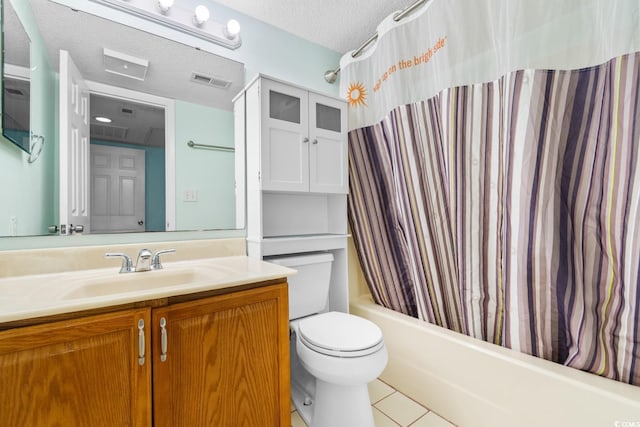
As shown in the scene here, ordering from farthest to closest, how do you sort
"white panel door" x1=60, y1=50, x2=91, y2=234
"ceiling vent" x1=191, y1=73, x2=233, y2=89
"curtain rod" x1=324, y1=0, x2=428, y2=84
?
"ceiling vent" x1=191, y1=73, x2=233, y2=89 < "curtain rod" x1=324, y1=0, x2=428, y2=84 < "white panel door" x1=60, y1=50, x2=91, y2=234

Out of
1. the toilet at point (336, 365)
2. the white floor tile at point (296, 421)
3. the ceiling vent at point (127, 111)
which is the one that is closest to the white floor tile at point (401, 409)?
the toilet at point (336, 365)

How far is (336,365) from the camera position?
111 centimetres

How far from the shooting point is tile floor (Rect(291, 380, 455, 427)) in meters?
1.31

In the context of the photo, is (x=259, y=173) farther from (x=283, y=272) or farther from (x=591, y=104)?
(x=591, y=104)

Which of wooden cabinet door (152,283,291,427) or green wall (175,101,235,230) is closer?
wooden cabinet door (152,283,291,427)

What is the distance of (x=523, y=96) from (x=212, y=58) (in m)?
1.55

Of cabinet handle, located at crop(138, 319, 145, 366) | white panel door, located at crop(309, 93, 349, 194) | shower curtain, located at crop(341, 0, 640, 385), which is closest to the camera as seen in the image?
cabinet handle, located at crop(138, 319, 145, 366)

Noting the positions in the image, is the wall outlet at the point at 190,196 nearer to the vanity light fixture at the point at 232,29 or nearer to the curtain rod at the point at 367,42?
the vanity light fixture at the point at 232,29

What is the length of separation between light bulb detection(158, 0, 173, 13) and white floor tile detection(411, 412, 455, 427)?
236 cm

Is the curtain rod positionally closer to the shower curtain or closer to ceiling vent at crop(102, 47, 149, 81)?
the shower curtain

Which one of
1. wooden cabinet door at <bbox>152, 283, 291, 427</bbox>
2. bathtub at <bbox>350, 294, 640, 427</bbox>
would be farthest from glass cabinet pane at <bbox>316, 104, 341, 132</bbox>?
bathtub at <bbox>350, 294, 640, 427</bbox>

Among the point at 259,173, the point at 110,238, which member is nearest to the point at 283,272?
the point at 259,173

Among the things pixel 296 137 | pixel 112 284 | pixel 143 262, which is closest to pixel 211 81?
pixel 296 137

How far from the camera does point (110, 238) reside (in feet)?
4.17
